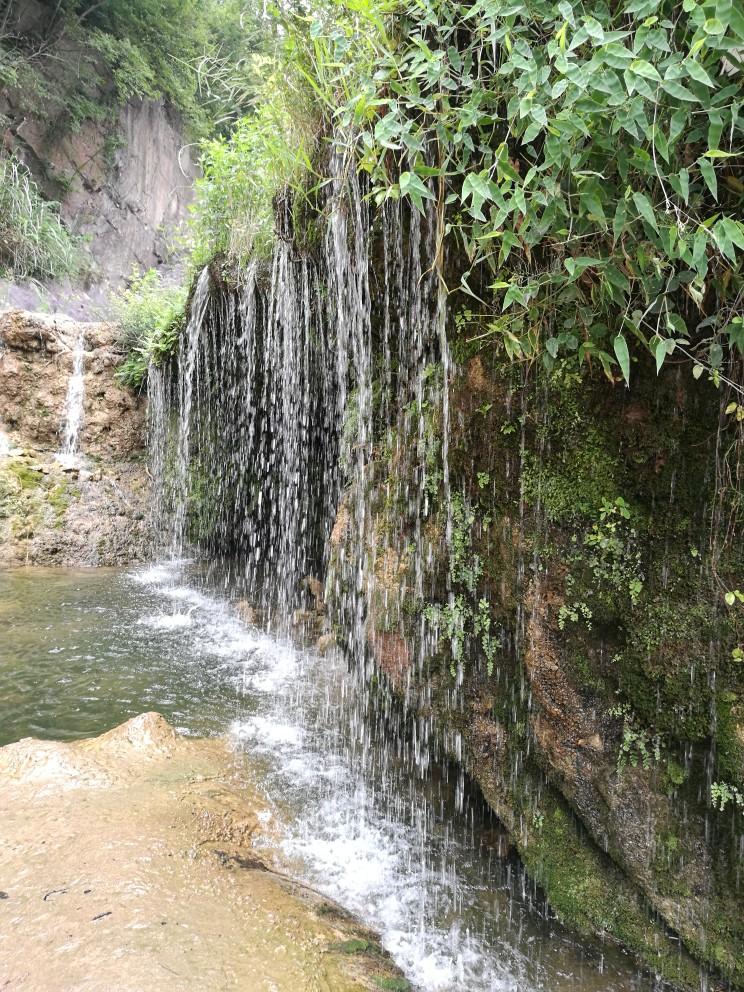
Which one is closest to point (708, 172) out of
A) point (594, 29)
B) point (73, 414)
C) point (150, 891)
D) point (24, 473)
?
point (594, 29)

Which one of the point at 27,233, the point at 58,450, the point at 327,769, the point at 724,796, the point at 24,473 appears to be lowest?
the point at 327,769

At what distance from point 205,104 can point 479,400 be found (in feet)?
65.4

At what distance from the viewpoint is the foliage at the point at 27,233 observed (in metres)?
11.1

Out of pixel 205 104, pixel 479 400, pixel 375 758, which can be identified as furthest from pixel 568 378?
pixel 205 104

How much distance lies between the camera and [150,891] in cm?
196

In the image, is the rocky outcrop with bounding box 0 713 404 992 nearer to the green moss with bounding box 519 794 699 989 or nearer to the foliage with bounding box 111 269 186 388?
the green moss with bounding box 519 794 699 989

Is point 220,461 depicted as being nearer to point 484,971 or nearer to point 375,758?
point 375,758

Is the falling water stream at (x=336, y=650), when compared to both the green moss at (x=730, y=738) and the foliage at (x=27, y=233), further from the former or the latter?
the foliage at (x=27, y=233)

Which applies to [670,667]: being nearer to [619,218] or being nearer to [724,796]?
[724,796]

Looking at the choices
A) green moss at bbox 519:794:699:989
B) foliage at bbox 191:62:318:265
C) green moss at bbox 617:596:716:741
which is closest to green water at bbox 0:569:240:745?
green moss at bbox 519:794:699:989

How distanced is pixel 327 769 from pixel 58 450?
25.3ft

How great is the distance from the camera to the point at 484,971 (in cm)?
210

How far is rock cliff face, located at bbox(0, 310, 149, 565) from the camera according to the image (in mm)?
8055

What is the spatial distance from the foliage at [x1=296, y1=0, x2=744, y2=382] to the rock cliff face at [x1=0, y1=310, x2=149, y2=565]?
24.3ft
